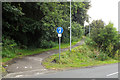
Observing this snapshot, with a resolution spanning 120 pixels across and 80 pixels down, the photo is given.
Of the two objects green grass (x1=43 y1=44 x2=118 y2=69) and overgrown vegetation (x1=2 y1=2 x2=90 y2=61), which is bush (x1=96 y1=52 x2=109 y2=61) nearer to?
green grass (x1=43 y1=44 x2=118 y2=69)

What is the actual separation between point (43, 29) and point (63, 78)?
917cm

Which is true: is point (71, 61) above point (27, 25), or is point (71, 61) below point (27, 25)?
below

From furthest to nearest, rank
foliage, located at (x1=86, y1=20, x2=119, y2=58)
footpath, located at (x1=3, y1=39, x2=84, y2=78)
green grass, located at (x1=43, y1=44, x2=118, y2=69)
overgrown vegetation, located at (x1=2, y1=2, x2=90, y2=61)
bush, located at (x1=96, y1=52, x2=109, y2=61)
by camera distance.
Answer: foliage, located at (x1=86, y1=20, x2=119, y2=58)
bush, located at (x1=96, y1=52, x2=109, y2=61)
overgrown vegetation, located at (x1=2, y1=2, x2=90, y2=61)
green grass, located at (x1=43, y1=44, x2=118, y2=69)
footpath, located at (x1=3, y1=39, x2=84, y2=78)

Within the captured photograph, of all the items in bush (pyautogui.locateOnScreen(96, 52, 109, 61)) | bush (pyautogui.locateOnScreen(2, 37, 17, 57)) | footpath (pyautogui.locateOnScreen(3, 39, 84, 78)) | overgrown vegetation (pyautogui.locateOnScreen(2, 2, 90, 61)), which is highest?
overgrown vegetation (pyautogui.locateOnScreen(2, 2, 90, 61))

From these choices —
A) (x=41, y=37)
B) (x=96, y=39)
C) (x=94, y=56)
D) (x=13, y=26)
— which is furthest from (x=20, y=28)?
(x=96, y=39)

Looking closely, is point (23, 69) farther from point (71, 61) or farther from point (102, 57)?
point (102, 57)

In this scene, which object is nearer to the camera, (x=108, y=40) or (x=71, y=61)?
(x=71, y=61)

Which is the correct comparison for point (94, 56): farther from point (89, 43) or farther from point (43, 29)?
point (43, 29)

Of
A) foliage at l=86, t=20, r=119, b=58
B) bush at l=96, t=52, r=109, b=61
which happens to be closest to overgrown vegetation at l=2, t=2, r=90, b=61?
foliage at l=86, t=20, r=119, b=58

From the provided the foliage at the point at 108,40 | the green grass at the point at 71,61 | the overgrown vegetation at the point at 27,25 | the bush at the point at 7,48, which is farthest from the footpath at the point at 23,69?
the foliage at the point at 108,40

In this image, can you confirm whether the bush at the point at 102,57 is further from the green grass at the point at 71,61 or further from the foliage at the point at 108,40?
the foliage at the point at 108,40

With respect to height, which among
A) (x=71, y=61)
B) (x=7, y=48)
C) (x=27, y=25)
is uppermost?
(x=27, y=25)

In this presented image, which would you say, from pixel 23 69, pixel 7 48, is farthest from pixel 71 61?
pixel 7 48

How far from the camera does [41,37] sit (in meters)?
17.1
